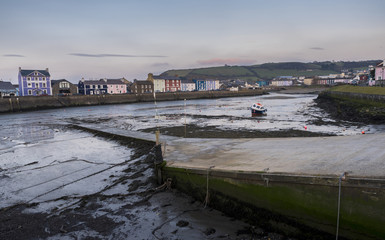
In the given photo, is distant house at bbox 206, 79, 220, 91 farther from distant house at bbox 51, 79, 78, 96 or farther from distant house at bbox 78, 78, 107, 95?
distant house at bbox 51, 79, 78, 96

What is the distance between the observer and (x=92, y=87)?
3893 inches

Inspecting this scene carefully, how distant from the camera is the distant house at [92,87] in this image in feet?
322

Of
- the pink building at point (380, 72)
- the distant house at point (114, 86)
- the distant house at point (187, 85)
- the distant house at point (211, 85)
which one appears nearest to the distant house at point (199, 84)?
the distant house at point (211, 85)

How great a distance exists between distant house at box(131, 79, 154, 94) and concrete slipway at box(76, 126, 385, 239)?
9966 centimetres

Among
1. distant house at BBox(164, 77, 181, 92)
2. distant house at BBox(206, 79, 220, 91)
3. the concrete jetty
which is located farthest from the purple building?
distant house at BBox(206, 79, 220, 91)

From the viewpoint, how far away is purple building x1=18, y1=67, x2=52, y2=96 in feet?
256

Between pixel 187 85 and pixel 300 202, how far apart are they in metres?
132

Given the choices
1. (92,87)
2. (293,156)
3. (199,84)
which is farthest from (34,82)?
(293,156)

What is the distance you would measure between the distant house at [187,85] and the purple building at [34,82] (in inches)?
2540

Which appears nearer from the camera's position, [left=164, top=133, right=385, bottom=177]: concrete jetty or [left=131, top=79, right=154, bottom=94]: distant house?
[left=164, top=133, right=385, bottom=177]: concrete jetty

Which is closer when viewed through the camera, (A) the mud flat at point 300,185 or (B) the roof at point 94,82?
(A) the mud flat at point 300,185

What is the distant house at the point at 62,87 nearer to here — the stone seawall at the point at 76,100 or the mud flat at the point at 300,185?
the stone seawall at the point at 76,100

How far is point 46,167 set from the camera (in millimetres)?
13828

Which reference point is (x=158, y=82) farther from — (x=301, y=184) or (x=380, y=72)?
(x=301, y=184)
